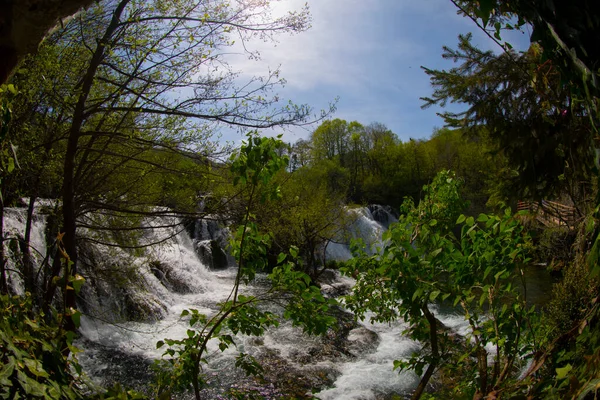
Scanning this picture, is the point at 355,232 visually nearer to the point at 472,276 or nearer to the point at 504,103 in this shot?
the point at 504,103

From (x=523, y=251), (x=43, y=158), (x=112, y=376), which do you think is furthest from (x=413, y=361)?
(x=112, y=376)

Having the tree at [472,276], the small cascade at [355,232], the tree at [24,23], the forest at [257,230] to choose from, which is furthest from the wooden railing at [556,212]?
the small cascade at [355,232]

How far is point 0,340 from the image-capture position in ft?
3.98

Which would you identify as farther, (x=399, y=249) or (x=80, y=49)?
(x=80, y=49)

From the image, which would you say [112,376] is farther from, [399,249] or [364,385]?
[399,249]

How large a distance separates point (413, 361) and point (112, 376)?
6.25 metres

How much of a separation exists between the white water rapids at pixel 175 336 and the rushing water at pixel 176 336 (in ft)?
0.05

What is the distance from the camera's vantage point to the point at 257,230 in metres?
2.50

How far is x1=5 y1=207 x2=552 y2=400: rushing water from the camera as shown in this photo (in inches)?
292

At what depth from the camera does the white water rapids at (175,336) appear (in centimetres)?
756

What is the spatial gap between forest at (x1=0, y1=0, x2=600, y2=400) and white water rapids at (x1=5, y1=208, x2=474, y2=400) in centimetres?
6

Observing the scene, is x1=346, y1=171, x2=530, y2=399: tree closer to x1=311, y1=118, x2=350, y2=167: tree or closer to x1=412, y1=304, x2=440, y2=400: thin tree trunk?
x1=412, y1=304, x2=440, y2=400: thin tree trunk

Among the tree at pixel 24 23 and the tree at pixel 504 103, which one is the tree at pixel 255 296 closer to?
the tree at pixel 24 23

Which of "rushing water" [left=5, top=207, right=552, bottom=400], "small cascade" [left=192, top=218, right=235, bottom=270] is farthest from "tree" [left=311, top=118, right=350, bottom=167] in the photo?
"rushing water" [left=5, top=207, right=552, bottom=400]
